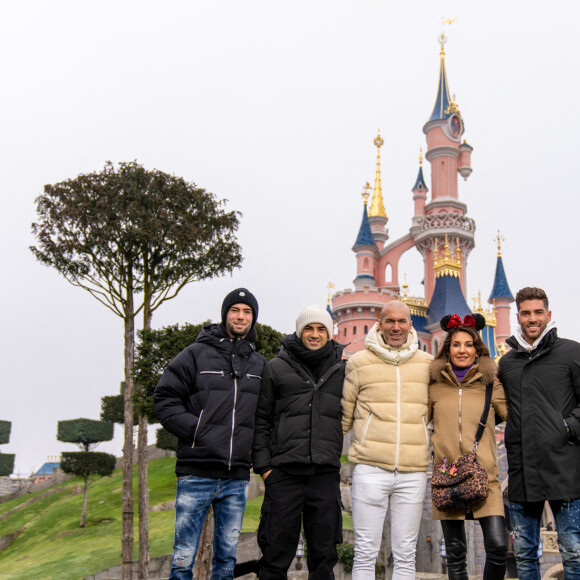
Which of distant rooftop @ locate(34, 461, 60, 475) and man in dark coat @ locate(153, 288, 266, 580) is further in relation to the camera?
distant rooftop @ locate(34, 461, 60, 475)

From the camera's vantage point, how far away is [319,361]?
5605mm

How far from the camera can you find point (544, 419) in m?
5.23

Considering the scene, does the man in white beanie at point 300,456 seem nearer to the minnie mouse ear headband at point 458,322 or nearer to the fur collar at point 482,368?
the fur collar at point 482,368

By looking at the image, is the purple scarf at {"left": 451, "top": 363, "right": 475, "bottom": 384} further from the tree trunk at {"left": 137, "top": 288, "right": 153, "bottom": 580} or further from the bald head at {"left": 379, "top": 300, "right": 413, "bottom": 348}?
the tree trunk at {"left": 137, "top": 288, "right": 153, "bottom": 580}

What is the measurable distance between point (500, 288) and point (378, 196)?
11716mm

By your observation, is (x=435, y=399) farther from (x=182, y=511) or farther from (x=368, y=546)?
(x=182, y=511)

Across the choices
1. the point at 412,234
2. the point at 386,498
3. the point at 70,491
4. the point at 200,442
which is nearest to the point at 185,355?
the point at 200,442

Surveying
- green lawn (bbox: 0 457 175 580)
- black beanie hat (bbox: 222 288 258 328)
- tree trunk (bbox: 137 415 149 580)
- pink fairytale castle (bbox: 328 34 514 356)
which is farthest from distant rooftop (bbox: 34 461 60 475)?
black beanie hat (bbox: 222 288 258 328)

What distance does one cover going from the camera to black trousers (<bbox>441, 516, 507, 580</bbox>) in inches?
205

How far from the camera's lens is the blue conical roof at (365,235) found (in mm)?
48250

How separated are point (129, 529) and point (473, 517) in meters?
16.1

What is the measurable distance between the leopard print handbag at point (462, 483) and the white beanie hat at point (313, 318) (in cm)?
143

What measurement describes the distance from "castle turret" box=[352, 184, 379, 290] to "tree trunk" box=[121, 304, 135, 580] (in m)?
25.6

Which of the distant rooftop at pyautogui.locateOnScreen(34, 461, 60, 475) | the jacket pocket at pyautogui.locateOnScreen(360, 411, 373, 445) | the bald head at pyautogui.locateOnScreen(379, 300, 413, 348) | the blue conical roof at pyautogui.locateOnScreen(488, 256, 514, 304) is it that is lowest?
the distant rooftop at pyautogui.locateOnScreen(34, 461, 60, 475)
